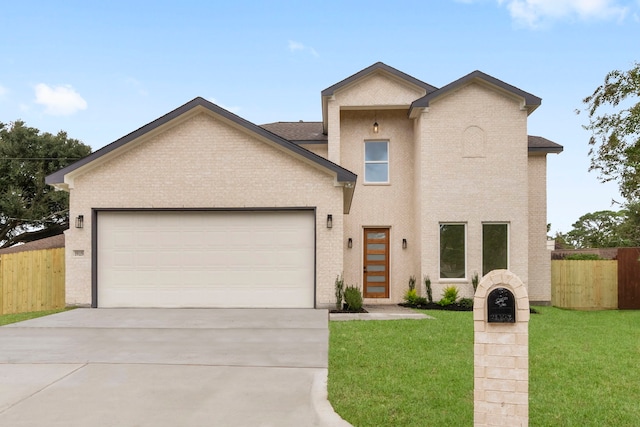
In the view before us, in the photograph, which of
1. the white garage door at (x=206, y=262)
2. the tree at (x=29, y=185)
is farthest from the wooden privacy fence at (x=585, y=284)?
the tree at (x=29, y=185)

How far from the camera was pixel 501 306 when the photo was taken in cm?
347

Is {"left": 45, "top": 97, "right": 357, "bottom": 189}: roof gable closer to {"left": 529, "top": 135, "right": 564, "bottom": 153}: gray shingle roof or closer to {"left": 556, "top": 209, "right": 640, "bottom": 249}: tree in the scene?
{"left": 529, "top": 135, "right": 564, "bottom": 153}: gray shingle roof

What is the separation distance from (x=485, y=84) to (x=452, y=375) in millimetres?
10904

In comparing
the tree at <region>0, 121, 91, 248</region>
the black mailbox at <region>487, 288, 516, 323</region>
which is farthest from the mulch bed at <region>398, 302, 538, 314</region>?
the tree at <region>0, 121, 91, 248</region>

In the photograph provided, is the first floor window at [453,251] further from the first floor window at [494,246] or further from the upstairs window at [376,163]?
the upstairs window at [376,163]

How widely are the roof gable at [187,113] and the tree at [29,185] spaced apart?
20.5 m

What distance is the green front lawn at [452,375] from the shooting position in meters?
4.09

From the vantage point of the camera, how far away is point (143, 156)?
11.4 metres

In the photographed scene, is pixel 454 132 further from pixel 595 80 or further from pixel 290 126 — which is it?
pixel 290 126

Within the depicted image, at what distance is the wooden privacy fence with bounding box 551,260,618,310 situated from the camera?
1466 centimetres

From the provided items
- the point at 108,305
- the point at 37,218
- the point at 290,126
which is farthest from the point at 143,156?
the point at 37,218

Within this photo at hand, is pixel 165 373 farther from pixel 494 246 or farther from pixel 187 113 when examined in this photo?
pixel 494 246

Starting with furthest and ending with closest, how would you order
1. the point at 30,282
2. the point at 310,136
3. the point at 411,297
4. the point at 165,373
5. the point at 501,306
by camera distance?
1. the point at 310,136
2. the point at 411,297
3. the point at 30,282
4. the point at 165,373
5. the point at 501,306

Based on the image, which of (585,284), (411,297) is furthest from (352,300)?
(585,284)
